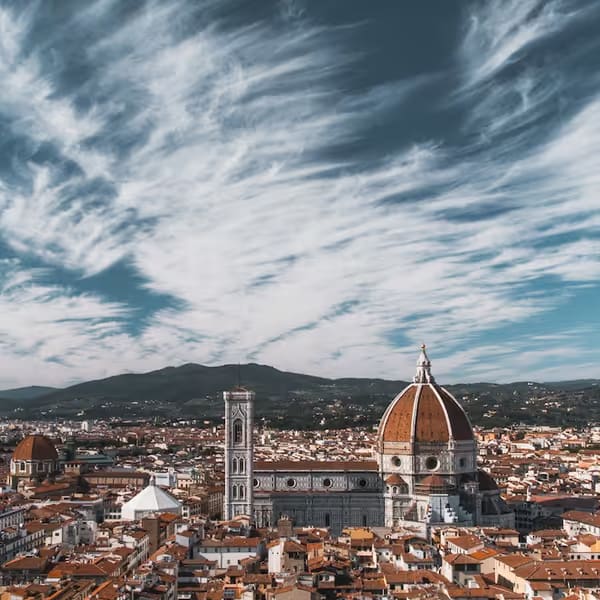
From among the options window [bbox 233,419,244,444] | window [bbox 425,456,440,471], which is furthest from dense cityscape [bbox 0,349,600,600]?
window [bbox 425,456,440,471]

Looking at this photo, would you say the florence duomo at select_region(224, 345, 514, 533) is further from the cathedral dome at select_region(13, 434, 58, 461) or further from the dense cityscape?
the cathedral dome at select_region(13, 434, 58, 461)

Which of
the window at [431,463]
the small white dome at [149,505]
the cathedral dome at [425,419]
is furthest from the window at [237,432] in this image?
the window at [431,463]

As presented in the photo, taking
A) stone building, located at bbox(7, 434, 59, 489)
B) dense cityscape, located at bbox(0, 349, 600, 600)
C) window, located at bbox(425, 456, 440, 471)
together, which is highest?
stone building, located at bbox(7, 434, 59, 489)

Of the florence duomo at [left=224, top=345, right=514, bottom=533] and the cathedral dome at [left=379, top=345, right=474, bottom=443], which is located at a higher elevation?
the cathedral dome at [left=379, top=345, right=474, bottom=443]

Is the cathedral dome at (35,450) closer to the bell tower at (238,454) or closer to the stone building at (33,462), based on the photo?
the stone building at (33,462)

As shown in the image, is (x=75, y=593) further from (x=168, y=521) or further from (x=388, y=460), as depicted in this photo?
(x=388, y=460)

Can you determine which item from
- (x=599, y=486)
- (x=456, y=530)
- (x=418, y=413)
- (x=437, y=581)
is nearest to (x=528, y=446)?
(x=599, y=486)
